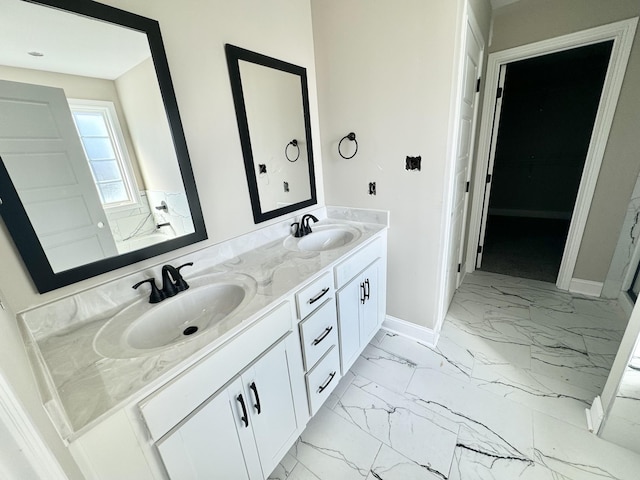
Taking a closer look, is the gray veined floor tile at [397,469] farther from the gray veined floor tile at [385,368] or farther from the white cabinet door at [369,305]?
the white cabinet door at [369,305]

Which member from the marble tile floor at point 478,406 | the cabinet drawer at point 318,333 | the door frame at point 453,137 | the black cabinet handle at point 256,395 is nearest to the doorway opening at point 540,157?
the marble tile floor at point 478,406

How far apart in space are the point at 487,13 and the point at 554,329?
8.30 ft

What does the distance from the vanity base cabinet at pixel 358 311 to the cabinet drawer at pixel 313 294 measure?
0.14 m

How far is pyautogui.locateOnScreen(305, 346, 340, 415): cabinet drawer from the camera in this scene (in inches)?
51.6

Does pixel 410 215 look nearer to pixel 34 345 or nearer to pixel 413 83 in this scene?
pixel 413 83

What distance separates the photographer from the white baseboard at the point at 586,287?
2.35 m

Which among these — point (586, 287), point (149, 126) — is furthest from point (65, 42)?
point (586, 287)

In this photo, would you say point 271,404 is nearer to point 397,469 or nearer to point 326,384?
point 326,384

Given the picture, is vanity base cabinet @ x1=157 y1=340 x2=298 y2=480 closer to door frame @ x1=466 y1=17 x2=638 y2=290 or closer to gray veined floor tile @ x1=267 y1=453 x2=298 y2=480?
gray veined floor tile @ x1=267 y1=453 x2=298 y2=480

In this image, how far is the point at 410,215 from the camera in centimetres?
176

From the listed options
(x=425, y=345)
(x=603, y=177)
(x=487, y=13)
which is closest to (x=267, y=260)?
(x=425, y=345)

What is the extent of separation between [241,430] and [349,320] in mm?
804

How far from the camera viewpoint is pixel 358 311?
5.41ft

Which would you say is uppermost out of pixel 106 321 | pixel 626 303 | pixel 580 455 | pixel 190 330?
pixel 106 321
